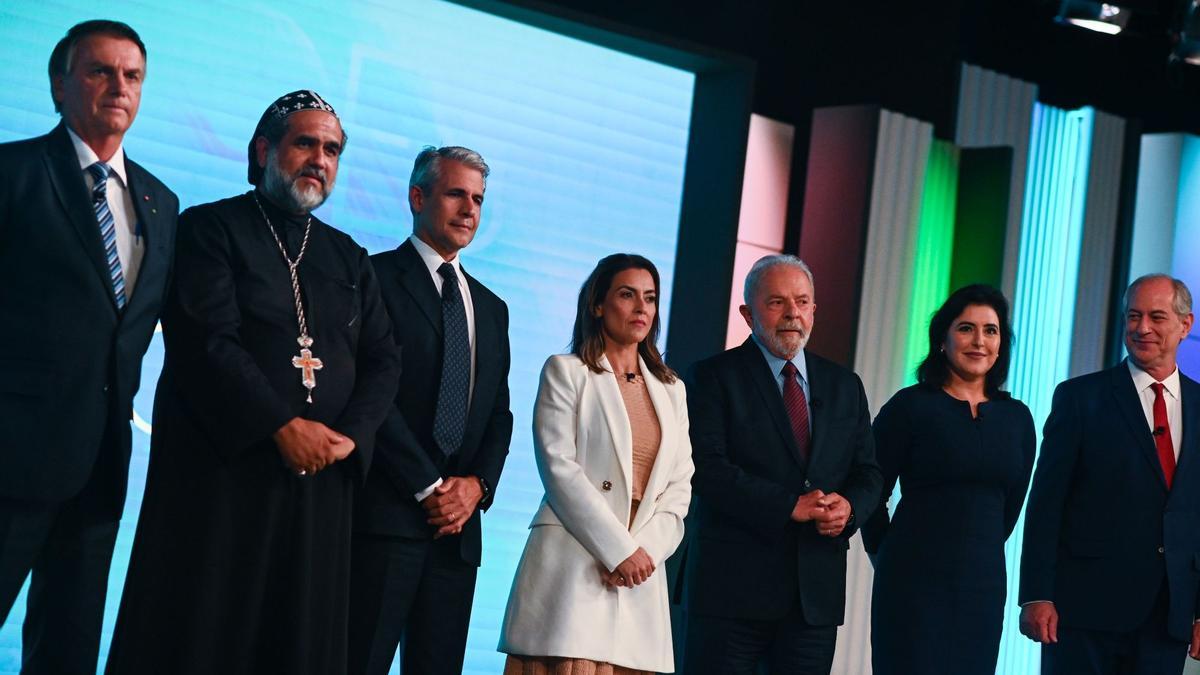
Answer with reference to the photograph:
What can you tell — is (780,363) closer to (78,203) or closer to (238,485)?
(238,485)

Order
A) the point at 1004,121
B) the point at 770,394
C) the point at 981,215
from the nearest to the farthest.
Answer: the point at 770,394 < the point at 981,215 < the point at 1004,121

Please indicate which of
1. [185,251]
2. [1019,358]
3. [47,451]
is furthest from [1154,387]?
[47,451]

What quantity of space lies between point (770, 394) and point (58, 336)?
205 centimetres

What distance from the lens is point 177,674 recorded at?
3334mm

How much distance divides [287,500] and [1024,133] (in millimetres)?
4690

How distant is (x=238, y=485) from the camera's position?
3.43m

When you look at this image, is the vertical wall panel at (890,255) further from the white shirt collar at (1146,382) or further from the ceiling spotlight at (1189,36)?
the white shirt collar at (1146,382)

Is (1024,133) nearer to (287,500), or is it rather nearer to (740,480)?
(740,480)

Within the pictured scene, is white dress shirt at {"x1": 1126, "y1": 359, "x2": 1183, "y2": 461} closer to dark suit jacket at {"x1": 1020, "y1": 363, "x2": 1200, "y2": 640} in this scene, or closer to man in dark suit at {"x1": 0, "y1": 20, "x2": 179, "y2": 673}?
dark suit jacket at {"x1": 1020, "y1": 363, "x2": 1200, "y2": 640}

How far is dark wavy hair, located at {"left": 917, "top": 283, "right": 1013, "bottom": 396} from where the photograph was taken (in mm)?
4785

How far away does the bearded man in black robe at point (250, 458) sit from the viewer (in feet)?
11.1

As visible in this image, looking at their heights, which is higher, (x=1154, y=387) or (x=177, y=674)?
(x=1154, y=387)

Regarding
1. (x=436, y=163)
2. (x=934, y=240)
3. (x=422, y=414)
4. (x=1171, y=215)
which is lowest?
(x=422, y=414)

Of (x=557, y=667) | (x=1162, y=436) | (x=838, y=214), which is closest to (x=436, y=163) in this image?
(x=557, y=667)
